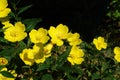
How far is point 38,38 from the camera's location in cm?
237

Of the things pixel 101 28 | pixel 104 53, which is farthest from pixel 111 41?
pixel 104 53

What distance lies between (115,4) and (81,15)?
0.45 meters

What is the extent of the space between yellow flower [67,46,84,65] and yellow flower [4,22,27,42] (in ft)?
0.99

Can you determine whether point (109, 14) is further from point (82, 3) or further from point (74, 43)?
point (74, 43)

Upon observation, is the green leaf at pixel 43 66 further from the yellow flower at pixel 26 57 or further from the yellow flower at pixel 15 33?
the yellow flower at pixel 15 33

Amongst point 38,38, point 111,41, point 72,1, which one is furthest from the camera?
point 72,1

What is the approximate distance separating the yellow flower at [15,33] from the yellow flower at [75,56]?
30cm

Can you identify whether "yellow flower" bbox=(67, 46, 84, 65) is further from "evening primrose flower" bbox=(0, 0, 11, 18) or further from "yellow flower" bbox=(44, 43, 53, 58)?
"evening primrose flower" bbox=(0, 0, 11, 18)

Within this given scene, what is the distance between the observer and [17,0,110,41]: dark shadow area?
4.70 meters

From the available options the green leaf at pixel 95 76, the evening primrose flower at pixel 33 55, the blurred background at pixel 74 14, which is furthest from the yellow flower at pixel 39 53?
the blurred background at pixel 74 14

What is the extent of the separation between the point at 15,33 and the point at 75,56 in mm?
393

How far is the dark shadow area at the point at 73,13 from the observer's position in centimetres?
470

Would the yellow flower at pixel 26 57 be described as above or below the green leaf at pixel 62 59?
below

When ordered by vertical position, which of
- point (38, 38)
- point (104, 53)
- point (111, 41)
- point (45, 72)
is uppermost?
→ point (111, 41)
